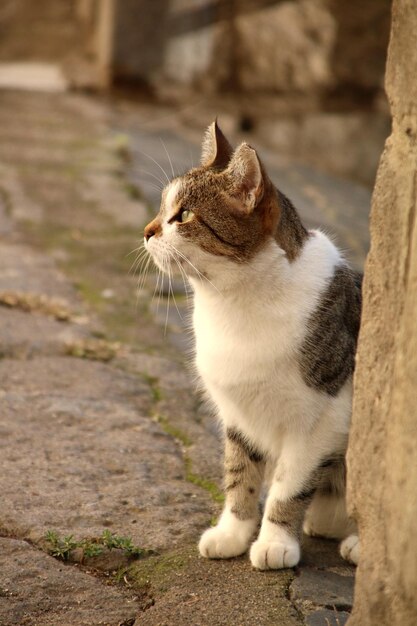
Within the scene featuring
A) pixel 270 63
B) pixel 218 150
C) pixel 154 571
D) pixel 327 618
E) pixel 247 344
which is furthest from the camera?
pixel 270 63

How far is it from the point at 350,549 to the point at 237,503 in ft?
1.12

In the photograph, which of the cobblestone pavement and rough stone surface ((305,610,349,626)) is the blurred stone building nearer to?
the cobblestone pavement

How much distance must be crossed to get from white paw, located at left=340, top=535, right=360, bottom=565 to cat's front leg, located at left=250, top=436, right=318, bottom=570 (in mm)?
137

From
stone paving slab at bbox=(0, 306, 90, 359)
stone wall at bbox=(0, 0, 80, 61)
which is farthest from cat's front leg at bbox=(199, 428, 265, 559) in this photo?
stone wall at bbox=(0, 0, 80, 61)

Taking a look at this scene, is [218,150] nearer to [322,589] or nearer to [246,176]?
[246,176]

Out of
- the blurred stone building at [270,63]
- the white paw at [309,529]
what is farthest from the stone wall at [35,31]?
the white paw at [309,529]

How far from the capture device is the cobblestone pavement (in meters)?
2.43

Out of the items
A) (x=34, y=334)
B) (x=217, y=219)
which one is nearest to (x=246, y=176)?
(x=217, y=219)

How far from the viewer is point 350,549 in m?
2.75

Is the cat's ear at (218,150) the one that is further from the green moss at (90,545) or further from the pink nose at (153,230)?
the green moss at (90,545)

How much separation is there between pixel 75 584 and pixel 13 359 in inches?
63.3

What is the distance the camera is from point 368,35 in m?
7.55

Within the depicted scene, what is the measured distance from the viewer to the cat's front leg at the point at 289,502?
2.66 meters

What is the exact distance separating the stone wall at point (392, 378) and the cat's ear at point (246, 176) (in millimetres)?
727
